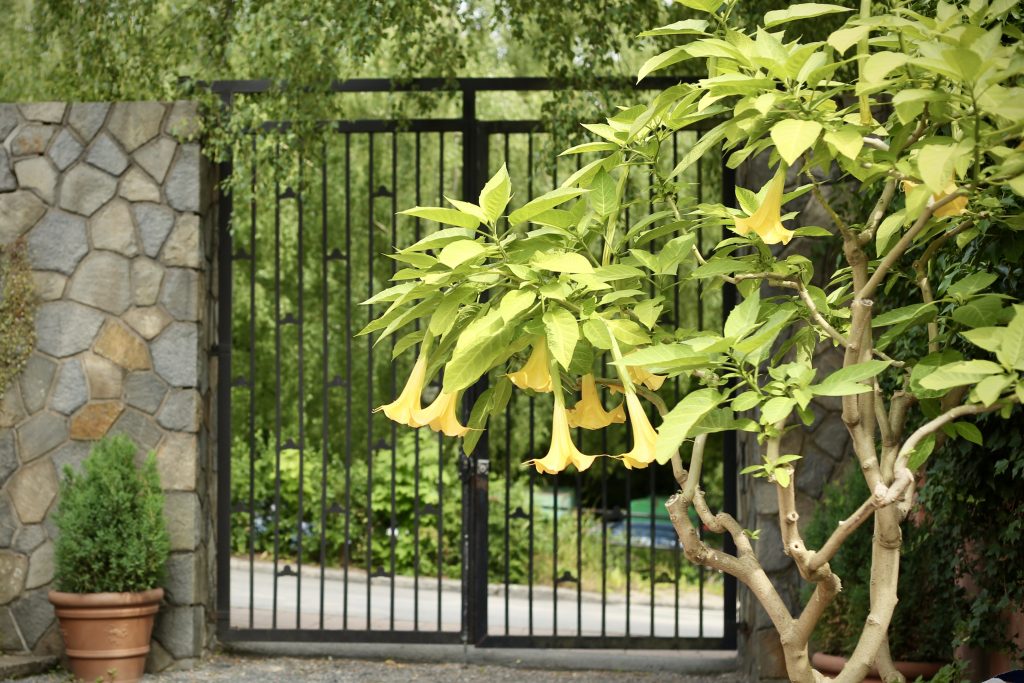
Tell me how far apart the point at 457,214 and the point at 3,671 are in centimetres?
438

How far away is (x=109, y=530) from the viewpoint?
5309 mm

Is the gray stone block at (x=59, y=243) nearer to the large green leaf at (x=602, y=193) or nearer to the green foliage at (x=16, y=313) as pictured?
the green foliage at (x=16, y=313)

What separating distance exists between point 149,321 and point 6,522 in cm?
119

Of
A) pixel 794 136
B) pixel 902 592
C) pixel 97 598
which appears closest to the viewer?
pixel 794 136

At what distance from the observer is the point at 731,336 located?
1738 millimetres

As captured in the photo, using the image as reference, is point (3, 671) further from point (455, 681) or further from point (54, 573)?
point (455, 681)

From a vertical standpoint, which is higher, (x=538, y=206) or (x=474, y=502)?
(x=538, y=206)

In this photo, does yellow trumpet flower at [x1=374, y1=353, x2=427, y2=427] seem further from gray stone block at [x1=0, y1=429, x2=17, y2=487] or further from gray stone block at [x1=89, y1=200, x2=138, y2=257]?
gray stone block at [x1=0, y1=429, x2=17, y2=487]

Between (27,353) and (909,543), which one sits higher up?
(27,353)

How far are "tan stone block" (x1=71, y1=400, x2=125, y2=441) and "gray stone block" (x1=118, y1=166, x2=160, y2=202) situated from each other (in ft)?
3.29

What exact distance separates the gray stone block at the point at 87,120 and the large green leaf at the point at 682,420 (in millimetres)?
4752

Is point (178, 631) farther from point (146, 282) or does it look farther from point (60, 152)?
point (60, 152)

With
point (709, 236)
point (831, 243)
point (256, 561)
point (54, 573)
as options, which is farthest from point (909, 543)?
point (256, 561)

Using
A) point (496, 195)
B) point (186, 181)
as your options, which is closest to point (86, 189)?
point (186, 181)
